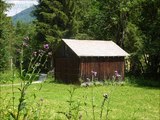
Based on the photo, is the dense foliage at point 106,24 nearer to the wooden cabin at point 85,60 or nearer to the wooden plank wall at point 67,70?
the wooden cabin at point 85,60

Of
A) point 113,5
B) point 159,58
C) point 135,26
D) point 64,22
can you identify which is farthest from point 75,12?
point 159,58

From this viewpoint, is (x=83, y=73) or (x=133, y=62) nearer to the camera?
(x=83, y=73)

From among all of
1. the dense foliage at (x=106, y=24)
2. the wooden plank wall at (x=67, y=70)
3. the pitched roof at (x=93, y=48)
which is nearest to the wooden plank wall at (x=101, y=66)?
the pitched roof at (x=93, y=48)

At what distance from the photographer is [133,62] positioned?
150ft

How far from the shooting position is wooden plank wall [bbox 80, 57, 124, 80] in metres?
33.3

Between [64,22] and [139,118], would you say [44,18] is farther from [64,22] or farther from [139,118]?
[139,118]

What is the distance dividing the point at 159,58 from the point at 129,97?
60.0ft

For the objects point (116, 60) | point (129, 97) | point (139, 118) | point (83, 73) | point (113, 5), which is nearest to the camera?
point (139, 118)

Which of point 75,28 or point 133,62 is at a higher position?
point 75,28

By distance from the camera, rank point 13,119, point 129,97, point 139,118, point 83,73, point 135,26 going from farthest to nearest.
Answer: point 135,26 → point 83,73 → point 129,97 → point 139,118 → point 13,119

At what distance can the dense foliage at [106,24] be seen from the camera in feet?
136

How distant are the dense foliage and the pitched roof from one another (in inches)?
167

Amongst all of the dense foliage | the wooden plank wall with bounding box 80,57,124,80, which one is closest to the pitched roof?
the wooden plank wall with bounding box 80,57,124,80

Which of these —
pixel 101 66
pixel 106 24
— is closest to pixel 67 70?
pixel 101 66
